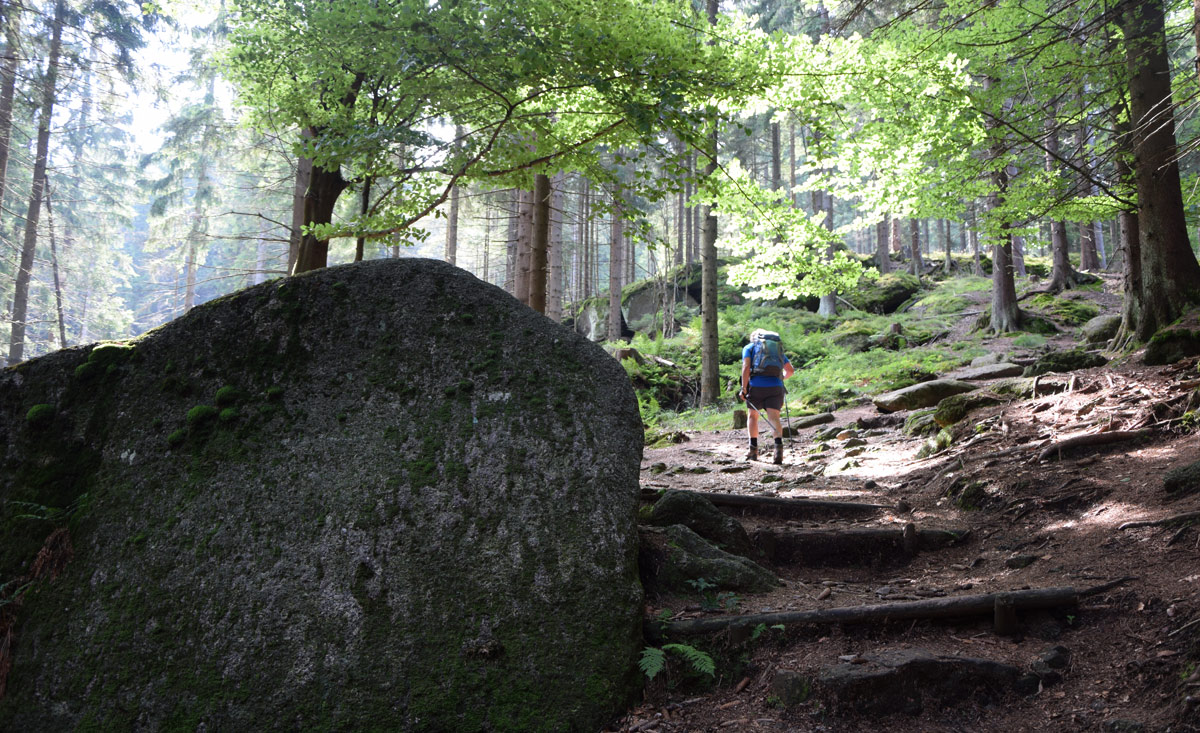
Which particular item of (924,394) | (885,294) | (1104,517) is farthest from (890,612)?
(885,294)

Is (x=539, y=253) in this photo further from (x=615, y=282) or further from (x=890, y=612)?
(x=615, y=282)

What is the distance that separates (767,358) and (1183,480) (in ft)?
18.1

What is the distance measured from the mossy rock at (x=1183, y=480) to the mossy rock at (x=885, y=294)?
19.4m

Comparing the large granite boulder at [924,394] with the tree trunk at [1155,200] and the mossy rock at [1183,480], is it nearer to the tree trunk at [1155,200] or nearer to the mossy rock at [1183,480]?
the tree trunk at [1155,200]

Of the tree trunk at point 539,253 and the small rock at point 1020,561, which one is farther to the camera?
the tree trunk at point 539,253

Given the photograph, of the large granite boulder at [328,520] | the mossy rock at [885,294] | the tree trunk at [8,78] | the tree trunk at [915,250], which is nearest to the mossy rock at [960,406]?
the large granite boulder at [328,520]

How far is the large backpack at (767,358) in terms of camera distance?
9469mm

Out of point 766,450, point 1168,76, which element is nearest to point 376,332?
point 766,450

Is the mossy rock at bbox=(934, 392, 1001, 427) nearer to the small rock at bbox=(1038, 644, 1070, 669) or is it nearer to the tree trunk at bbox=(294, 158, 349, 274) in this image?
the small rock at bbox=(1038, 644, 1070, 669)

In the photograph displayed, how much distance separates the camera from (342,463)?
11.8 ft

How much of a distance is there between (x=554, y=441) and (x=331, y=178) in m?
5.71

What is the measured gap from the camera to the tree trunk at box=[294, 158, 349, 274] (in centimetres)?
748

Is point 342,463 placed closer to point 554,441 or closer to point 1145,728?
point 554,441

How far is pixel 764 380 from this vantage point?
9.57 metres
